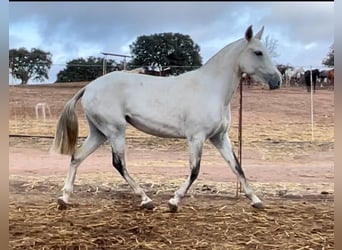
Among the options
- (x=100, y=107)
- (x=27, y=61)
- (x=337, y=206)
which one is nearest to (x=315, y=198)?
(x=100, y=107)

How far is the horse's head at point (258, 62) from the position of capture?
2633 mm

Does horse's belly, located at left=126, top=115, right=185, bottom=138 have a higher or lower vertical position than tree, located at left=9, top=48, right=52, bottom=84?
lower

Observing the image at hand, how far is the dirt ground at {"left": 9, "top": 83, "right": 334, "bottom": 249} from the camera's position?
88.5 inches

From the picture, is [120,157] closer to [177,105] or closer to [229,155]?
[177,105]

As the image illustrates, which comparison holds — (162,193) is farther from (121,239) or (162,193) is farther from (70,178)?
(121,239)

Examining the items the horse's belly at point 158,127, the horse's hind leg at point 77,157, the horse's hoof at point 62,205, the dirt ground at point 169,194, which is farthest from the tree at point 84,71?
the horse's hoof at point 62,205

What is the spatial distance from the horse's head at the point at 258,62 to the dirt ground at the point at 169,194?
0.64 m

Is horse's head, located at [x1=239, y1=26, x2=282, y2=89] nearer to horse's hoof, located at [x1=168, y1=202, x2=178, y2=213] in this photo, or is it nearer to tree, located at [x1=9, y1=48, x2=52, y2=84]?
horse's hoof, located at [x1=168, y1=202, x2=178, y2=213]

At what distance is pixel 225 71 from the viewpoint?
9.20 feet

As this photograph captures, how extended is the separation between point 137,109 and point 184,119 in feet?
1.04

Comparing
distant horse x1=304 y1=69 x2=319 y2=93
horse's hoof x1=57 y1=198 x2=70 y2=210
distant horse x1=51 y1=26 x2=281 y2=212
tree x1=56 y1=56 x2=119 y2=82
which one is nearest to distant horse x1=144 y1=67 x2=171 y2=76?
distant horse x1=51 y1=26 x2=281 y2=212

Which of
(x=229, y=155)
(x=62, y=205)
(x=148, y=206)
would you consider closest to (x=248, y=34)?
(x=229, y=155)

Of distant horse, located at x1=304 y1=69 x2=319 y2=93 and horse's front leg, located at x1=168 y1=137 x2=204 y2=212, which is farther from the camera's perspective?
distant horse, located at x1=304 y1=69 x2=319 y2=93

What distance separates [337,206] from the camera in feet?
3.32
